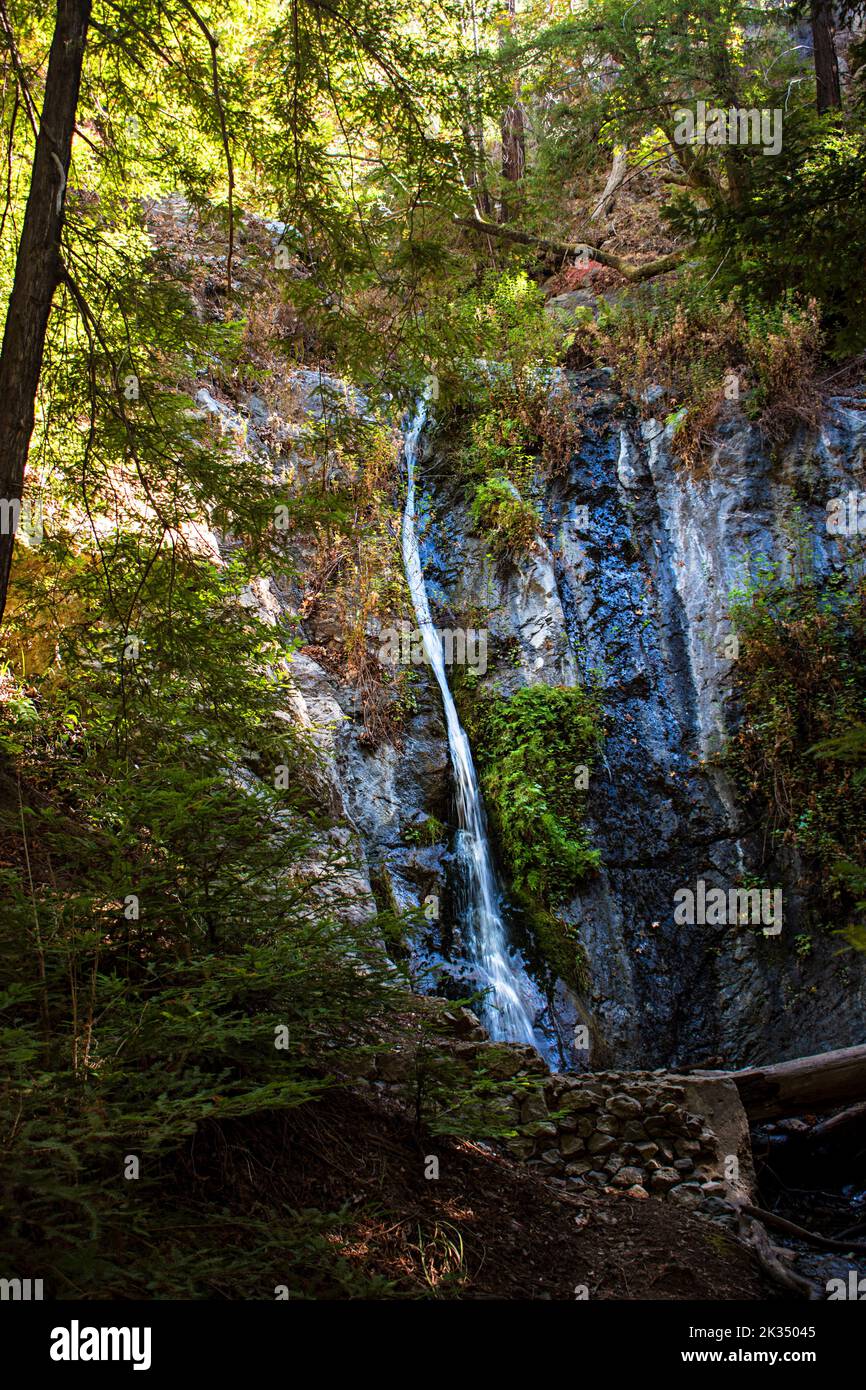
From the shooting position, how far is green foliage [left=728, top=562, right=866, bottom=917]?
8.48 meters

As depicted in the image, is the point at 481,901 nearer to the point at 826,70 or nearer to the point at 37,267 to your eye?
the point at 37,267

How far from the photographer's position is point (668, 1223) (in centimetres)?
430

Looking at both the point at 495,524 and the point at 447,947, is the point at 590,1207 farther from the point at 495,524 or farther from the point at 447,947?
the point at 495,524

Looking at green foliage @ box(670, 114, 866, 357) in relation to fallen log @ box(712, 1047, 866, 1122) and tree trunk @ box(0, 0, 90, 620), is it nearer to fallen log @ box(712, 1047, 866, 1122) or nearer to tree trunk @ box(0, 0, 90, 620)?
tree trunk @ box(0, 0, 90, 620)

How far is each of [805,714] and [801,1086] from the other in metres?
4.27

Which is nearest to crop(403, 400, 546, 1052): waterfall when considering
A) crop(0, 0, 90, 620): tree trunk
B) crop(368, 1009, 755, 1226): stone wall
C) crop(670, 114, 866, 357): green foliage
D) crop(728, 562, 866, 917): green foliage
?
crop(368, 1009, 755, 1226): stone wall

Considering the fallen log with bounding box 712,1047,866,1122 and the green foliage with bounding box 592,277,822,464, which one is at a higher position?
the green foliage with bounding box 592,277,822,464

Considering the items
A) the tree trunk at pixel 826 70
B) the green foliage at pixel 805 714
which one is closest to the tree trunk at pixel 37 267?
the green foliage at pixel 805 714

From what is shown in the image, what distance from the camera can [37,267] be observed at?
3.76 meters

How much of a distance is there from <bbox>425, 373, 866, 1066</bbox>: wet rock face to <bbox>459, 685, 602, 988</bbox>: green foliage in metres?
0.26

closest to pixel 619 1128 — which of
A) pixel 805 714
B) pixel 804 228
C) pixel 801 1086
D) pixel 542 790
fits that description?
pixel 801 1086

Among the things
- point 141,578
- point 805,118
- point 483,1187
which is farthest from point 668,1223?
point 805,118

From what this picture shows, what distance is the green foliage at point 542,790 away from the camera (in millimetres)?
8320

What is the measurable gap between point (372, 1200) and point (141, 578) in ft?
11.1
